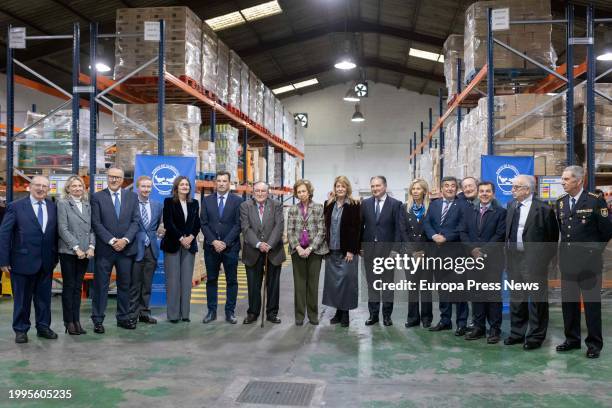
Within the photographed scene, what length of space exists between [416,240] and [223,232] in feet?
7.74

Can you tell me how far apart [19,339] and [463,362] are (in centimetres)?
448

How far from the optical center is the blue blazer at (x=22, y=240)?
18.4ft

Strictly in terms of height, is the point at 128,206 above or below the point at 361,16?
below

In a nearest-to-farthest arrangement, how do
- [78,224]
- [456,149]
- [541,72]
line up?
[78,224], [541,72], [456,149]

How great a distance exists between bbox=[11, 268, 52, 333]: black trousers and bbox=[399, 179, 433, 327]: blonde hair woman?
158 inches

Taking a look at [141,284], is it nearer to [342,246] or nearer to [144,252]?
[144,252]

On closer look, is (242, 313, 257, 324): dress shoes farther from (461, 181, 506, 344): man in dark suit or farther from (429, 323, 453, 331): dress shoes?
(461, 181, 506, 344): man in dark suit

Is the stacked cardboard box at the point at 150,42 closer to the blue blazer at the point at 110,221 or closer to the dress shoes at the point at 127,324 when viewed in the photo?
the blue blazer at the point at 110,221

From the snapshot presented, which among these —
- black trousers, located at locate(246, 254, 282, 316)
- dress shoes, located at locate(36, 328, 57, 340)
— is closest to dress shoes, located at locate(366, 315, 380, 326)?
black trousers, located at locate(246, 254, 282, 316)

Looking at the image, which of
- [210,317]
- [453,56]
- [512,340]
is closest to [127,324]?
[210,317]

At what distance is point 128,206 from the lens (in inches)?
252

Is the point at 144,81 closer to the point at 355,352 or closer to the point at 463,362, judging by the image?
the point at 355,352

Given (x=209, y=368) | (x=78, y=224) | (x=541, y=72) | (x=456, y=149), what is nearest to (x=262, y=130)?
(x=456, y=149)

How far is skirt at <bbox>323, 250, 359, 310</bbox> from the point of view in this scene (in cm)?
661
